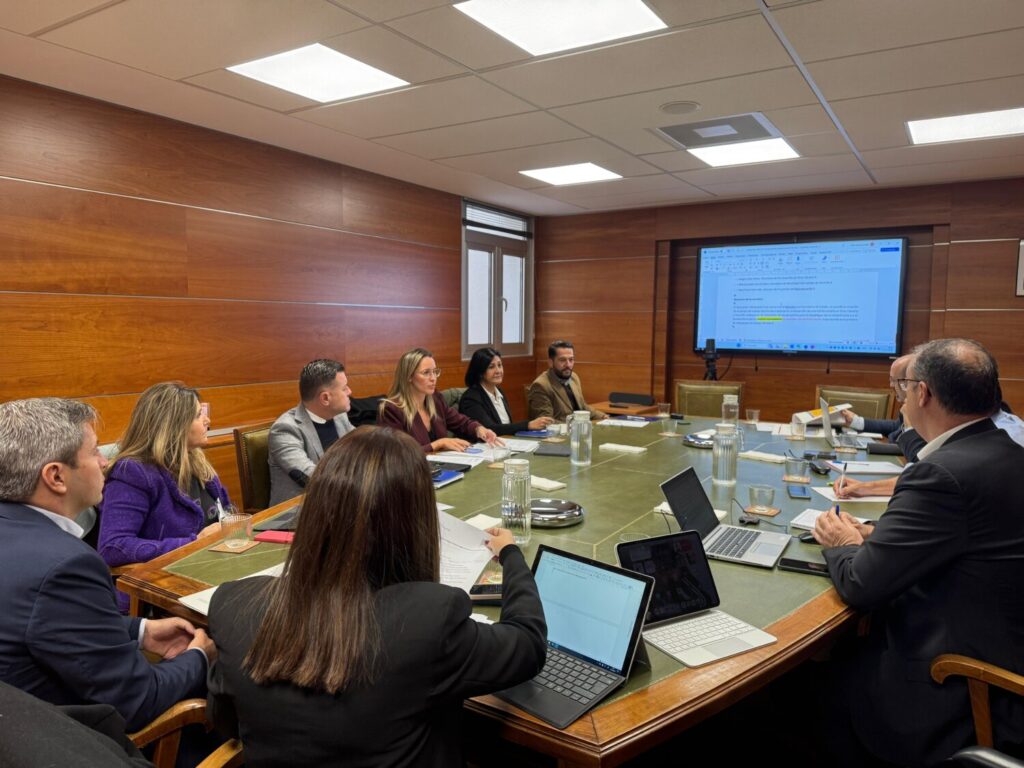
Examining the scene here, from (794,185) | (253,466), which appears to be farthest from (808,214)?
(253,466)

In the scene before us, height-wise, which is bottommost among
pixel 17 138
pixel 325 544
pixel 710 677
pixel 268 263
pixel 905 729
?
pixel 905 729

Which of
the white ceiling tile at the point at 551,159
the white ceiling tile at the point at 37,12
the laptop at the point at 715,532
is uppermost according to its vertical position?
the white ceiling tile at the point at 37,12

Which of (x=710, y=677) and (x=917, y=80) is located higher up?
(x=917, y=80)

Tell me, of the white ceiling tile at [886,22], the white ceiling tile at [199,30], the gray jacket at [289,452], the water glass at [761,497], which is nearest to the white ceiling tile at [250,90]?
the white ceiling tile at [199,30]

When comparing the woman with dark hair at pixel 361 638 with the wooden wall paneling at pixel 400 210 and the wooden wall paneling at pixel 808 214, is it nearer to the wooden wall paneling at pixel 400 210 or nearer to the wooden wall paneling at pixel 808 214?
the wooden wall paneling at pixel 400 210

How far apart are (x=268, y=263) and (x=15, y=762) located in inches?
169

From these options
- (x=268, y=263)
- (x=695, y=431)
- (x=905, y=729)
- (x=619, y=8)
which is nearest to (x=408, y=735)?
(x=905, y=729)

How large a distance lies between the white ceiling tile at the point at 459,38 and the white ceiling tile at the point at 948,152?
300 cm

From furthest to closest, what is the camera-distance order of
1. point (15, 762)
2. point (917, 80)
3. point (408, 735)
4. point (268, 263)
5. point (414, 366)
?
point (268, 263) → point (414, 366) → point (917, 80) → point (408, 735) → point (15, 762)

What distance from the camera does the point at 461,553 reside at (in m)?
1.81

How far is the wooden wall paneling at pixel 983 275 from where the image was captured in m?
5.48

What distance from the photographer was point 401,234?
5754 millimetres

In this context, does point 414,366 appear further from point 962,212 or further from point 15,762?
point 962,212

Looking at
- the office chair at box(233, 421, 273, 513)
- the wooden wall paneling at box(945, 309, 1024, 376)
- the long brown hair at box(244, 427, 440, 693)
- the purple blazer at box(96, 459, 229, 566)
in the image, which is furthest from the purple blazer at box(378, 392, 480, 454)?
the wooden wall paneling at box(945, 309, 1024, 376)
